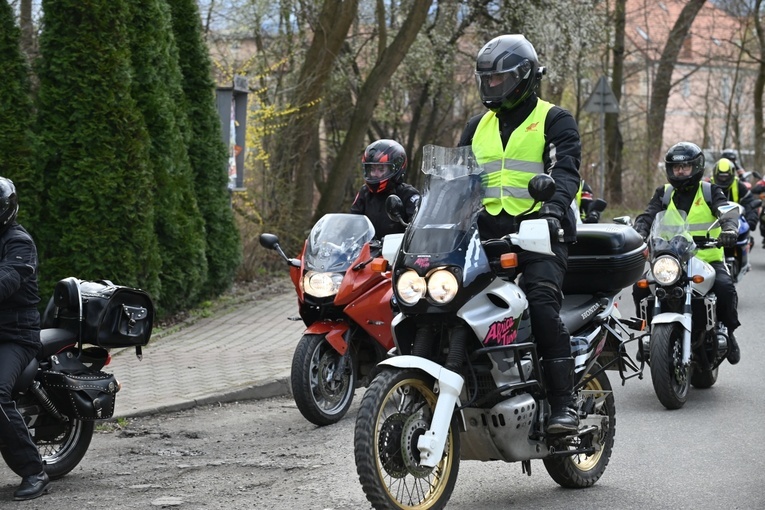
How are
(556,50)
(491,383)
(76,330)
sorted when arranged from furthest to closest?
(556,50), (76,330), (491,383)

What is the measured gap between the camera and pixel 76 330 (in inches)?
257

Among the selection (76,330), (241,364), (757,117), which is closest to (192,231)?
(241,364)

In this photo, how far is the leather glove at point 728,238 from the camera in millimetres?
8656

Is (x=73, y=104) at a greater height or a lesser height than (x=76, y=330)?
greater

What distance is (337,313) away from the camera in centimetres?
809

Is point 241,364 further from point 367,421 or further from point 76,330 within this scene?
point 367,421

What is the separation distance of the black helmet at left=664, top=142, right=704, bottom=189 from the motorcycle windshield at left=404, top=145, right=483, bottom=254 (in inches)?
158

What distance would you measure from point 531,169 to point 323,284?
2577 millimetres

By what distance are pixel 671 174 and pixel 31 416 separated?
526 cm

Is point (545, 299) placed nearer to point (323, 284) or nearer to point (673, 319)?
point (323, 284)

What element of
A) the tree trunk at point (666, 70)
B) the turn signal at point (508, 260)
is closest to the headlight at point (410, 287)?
the turn signal at point (508, 260)

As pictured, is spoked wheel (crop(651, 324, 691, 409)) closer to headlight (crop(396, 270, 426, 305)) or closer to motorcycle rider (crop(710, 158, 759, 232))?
headlight (crop(396, 270, 426, 305))

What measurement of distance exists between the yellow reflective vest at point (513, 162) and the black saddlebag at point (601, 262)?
719 mm

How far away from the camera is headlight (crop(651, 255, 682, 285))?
851 centimetres
